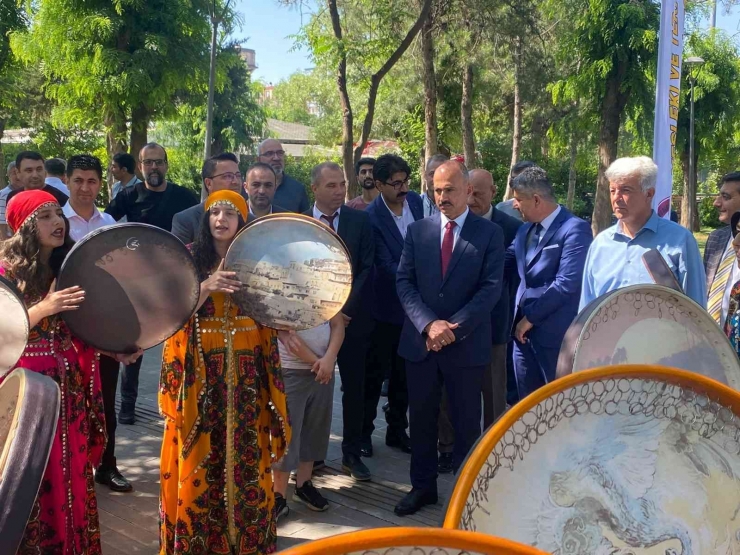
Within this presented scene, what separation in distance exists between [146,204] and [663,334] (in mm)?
4571

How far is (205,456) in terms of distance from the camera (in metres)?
3.41

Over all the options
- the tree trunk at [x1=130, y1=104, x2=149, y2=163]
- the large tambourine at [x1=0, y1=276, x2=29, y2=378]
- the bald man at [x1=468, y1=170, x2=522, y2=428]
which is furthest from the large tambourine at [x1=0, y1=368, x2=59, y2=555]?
the tree trunk at [x1=130, y1=104, x2=149, y2=163]

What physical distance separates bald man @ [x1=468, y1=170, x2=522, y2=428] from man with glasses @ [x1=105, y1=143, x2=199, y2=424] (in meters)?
2.16

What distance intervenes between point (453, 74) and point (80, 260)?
73.8ft

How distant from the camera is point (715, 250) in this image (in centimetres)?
479

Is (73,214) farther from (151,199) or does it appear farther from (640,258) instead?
(640,258)

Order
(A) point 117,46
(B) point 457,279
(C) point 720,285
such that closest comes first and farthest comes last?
(B) point 457,279 → (C) point 720,285 → (A) point 117,46

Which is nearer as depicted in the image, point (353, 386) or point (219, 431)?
point (219, 431)

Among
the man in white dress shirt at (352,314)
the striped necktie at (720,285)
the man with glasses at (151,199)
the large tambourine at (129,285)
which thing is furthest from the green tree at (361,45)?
the large tambourine at (129,285)

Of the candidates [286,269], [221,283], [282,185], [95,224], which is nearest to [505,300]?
[282,185]

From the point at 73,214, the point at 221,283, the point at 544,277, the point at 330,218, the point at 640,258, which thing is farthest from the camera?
the point at 330,218

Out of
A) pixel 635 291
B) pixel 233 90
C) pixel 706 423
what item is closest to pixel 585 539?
pixel 706 423

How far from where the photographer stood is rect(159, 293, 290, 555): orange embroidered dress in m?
3.38

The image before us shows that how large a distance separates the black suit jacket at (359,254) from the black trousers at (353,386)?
8 cm
